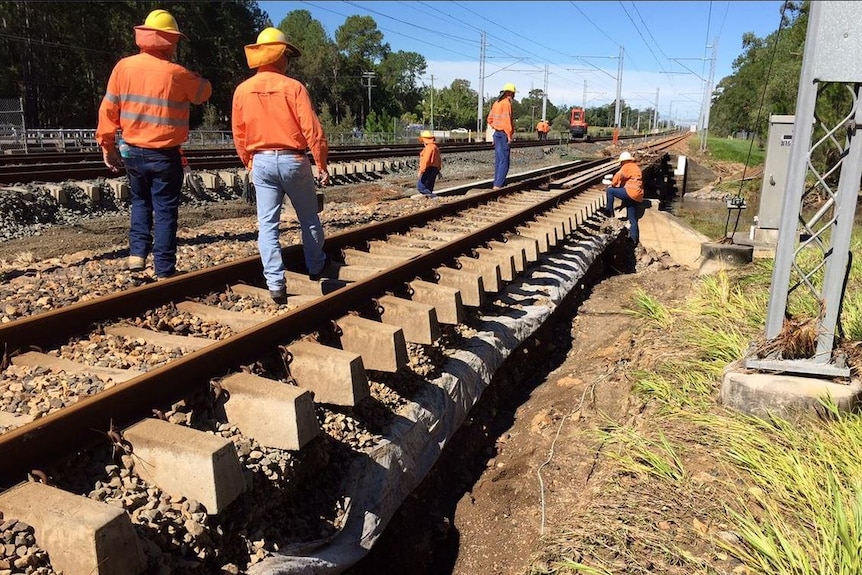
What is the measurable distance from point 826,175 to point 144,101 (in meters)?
4.68

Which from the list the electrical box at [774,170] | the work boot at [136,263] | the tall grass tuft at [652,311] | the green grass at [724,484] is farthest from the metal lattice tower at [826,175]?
the electrical box at [774,170]

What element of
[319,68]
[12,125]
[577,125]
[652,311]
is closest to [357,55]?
[319,68]

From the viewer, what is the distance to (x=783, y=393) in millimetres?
3959

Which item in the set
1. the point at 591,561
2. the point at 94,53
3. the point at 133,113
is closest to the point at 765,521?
the point at 591,561

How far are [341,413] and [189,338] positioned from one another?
939mm

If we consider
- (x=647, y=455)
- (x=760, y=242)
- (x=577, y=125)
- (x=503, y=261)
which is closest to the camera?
(x=647, y=455)

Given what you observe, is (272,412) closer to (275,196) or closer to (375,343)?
(375,343)

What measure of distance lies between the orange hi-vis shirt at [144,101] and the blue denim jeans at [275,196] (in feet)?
2.51

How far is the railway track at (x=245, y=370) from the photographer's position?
228cm

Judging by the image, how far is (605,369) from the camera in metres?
5.70

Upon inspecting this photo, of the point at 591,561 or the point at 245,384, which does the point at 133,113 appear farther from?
the point at 591,561

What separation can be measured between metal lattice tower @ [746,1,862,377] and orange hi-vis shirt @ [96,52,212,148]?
411 cm

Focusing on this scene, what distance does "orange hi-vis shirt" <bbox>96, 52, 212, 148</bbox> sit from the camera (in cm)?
456

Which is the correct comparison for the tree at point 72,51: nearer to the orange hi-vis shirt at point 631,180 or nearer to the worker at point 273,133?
the orange hi-vis shirt at point 631,180
